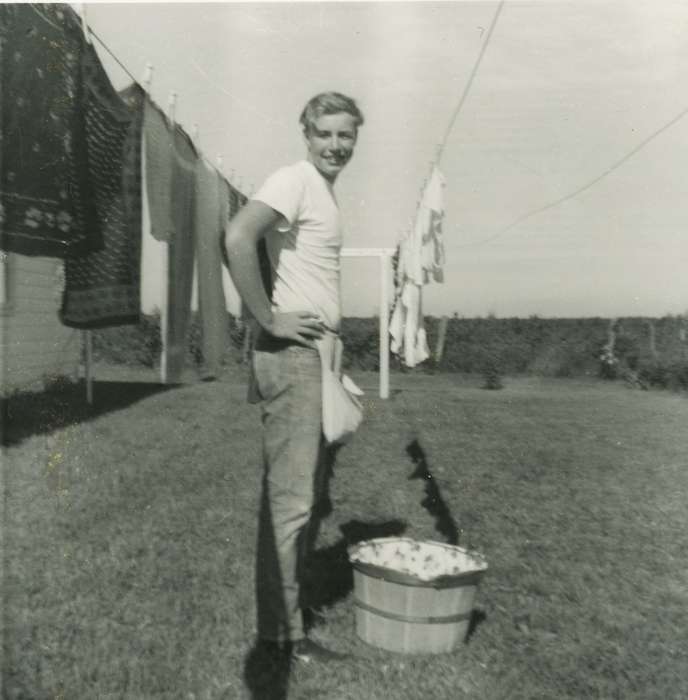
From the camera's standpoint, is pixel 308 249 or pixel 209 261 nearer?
pixel 308 249

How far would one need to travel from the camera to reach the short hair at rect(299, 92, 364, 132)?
2.49m

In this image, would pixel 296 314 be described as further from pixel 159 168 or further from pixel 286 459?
pixel 159 168

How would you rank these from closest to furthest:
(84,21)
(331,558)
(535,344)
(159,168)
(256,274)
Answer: (256,274) < (84,21) < (159,168) < (331,558) < (535,344)

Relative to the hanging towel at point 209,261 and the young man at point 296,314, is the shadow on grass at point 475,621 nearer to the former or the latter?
the young man at point 296,314

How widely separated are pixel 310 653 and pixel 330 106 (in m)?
1.68

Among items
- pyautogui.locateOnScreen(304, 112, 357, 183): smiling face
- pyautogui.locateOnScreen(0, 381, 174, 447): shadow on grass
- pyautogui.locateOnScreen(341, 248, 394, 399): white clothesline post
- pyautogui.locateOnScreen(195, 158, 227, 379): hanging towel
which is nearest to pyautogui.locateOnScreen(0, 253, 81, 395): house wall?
pyautogui.locateOnScreen(0, 381, 174, 447): shadow on grass

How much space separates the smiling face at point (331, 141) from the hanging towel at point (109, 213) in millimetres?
728

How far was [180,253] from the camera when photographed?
4109 millimetres

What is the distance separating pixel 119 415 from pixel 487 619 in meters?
→ 5.42

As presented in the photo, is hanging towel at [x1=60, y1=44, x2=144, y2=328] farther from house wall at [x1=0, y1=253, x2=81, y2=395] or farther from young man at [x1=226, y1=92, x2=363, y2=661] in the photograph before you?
house wall at [x1=0, y1=253, x2=81, y2=395]

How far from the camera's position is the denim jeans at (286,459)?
253cm

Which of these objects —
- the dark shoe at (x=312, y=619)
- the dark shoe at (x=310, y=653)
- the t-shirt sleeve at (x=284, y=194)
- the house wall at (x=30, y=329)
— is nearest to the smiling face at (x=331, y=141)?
the t-shirt sleeve at (x=284, y=194)

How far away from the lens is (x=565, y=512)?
508 cm

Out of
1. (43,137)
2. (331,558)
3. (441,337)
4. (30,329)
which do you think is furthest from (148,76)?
(441,337)
